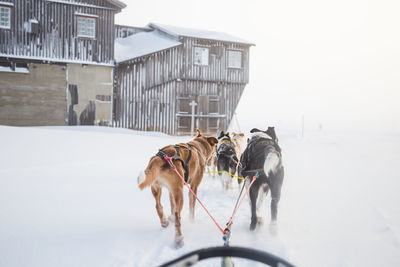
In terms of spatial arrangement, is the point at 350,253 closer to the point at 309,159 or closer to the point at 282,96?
the point at 309,159

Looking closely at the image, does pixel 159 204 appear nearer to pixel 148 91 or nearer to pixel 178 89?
pixel 148 91

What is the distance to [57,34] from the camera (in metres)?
16.9

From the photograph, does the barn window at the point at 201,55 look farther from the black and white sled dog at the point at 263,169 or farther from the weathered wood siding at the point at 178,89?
the black and white sled dog at the point at 263,169

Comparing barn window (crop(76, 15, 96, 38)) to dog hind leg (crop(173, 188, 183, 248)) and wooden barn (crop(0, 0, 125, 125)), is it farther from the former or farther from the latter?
dog hind leg (crop(173, 188, 183, 248))

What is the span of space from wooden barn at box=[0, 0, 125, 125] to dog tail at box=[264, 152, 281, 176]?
15678 mm

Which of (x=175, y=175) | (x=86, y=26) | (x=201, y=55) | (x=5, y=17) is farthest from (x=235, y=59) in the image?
(x=175, y=175)

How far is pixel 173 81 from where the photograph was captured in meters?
19.7

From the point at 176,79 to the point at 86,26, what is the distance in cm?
645

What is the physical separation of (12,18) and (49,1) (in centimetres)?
228

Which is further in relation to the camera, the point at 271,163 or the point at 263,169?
the point at 263,169

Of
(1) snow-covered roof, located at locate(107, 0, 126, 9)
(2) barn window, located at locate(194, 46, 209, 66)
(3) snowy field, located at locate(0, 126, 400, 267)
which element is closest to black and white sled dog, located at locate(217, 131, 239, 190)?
(3) snowy field, located at locate(0, 126, 400, 267)

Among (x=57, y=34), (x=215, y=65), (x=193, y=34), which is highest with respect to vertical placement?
(x=193, y=34)

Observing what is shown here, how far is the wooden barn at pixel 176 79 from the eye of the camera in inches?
725

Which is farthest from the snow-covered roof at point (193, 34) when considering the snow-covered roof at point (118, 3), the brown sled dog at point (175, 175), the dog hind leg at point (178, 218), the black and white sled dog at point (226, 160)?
the dog hind leg at point (178, 218)
